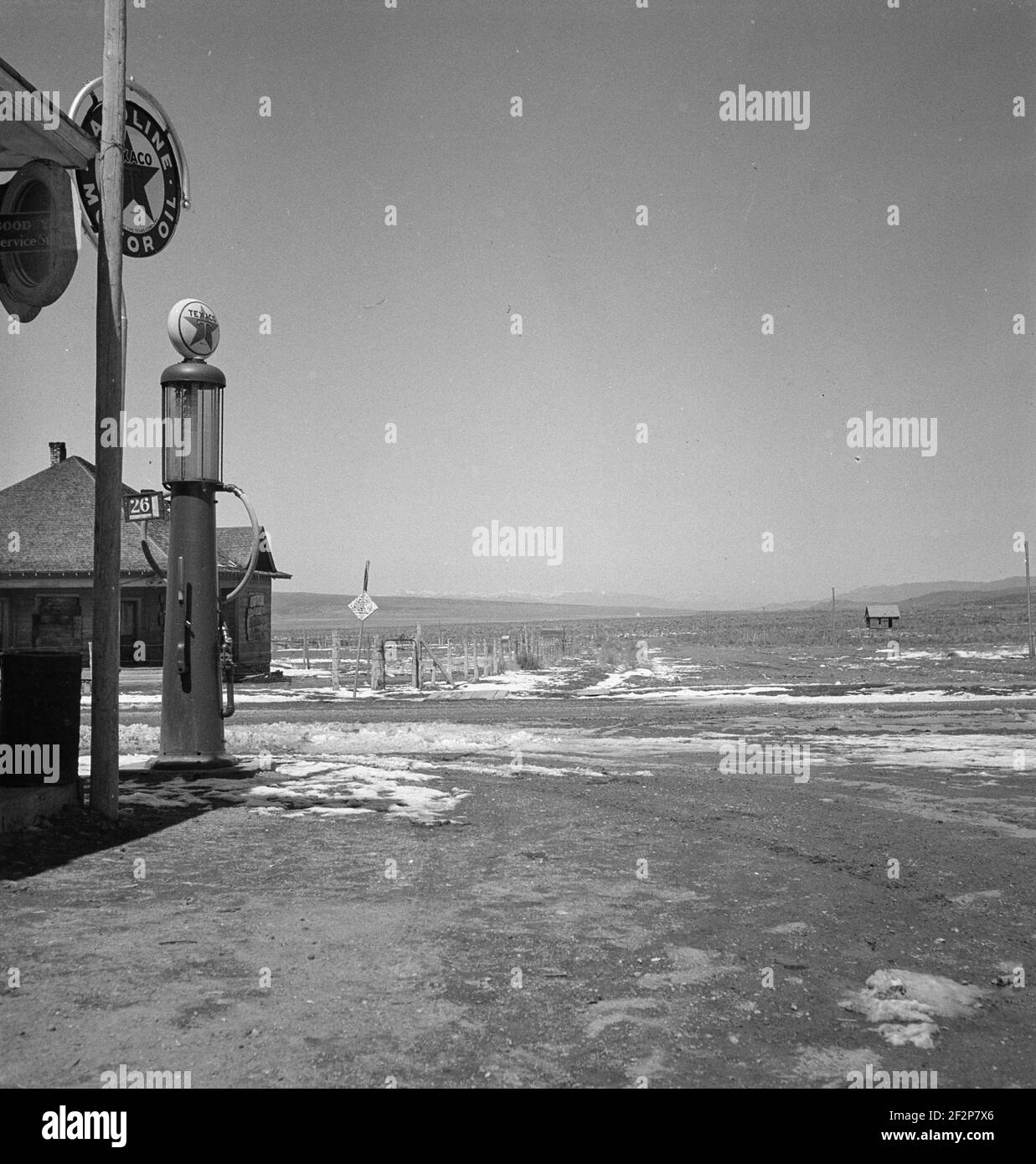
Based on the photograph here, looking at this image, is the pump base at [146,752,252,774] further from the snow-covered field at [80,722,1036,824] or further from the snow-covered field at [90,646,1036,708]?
the snow-covered field at [90,646,1036,708]

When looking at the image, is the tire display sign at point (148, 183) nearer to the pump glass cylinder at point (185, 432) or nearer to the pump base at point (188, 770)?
the pump glass cylinder at point (185, 432)

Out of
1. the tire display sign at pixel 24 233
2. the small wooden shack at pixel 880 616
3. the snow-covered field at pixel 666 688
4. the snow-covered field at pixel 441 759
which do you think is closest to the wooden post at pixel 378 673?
→ the snow-covered field at pixel 666 688

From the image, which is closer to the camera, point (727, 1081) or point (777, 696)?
point (727, 1081)

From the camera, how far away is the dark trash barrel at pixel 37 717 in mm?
7590

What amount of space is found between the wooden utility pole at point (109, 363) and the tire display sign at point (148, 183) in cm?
120

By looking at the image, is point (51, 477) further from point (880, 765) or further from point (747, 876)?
point (747, 876)

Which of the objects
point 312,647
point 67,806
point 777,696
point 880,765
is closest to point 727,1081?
point 67,806

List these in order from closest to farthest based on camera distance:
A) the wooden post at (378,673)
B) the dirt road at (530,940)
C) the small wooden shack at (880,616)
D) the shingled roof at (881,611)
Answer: the dirt road at (530,940) < the wooden post at (378,673) < the small wooden shack at (880,616) < the shingled roof at (881,611)

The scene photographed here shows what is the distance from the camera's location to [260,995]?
174 inches

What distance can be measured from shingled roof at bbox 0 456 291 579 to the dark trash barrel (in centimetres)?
2131

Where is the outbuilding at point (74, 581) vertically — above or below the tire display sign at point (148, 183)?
below

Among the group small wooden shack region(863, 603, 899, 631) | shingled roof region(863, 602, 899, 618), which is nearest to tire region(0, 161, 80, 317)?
small wooden shack region(863, 603, 899, 631)

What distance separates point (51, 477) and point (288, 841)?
97.3 ft

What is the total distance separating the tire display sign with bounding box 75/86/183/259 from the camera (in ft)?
31.7
